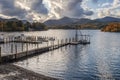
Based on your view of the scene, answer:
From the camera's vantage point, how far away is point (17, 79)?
1426 inches

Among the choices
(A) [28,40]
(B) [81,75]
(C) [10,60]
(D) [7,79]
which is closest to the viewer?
(D) [7,79]

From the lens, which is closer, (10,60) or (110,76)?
(110,76)

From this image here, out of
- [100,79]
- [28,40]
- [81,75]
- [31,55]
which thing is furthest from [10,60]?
[28,40]

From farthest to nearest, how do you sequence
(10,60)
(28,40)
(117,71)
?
(28,40)
(10,60)
(117,71)

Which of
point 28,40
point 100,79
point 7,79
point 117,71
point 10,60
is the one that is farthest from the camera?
point 28,40

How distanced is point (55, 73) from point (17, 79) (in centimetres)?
1522

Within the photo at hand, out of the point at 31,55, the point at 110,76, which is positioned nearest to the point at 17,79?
the point at 110,76

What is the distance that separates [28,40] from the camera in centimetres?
13262

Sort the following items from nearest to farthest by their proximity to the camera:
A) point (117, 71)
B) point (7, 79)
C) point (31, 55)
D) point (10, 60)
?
point (7, 79) < point (117, 71) < point (10, 60) < point (31, 55)

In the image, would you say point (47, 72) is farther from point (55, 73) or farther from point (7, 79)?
point (7, 79)

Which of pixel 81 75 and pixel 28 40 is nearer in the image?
pixel 81 75

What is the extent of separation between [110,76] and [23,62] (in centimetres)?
2430

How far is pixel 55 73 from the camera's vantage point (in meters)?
50.4

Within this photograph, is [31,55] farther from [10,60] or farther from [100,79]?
[100,79]
